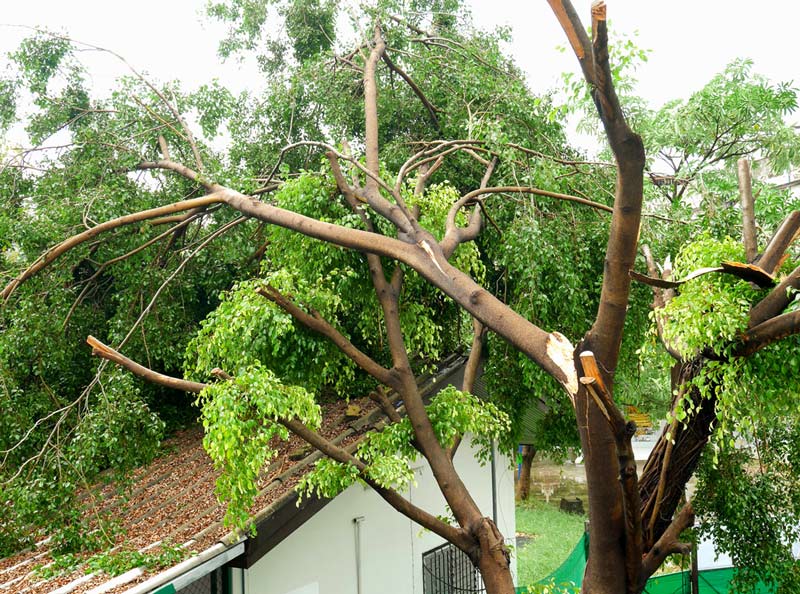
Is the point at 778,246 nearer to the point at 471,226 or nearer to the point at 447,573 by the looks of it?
the point at 471,226

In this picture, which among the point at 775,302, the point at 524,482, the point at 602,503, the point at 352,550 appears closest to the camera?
the point at 775,302

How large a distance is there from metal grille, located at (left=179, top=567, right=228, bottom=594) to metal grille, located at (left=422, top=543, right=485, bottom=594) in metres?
3.78

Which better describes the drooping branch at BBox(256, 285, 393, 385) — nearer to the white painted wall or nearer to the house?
the house

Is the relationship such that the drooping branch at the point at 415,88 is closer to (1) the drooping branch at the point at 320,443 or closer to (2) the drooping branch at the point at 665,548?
(1) the drooping branch at the point at 320,443

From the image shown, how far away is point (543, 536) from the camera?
60.8 feet

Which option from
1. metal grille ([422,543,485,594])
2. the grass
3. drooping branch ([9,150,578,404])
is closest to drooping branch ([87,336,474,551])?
drooping branch ([9,150,578,404])

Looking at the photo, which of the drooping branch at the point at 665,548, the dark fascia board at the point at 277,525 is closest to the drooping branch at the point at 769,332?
the drooping branch at the point at 665,548

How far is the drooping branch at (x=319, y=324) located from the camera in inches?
197

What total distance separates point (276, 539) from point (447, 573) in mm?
4405

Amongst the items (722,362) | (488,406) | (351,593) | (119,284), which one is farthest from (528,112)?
(351,593)

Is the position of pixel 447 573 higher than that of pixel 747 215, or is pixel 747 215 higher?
pixel 747 215

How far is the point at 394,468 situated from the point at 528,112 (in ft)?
14.6

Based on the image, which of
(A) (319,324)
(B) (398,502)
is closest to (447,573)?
(B) (398,502)

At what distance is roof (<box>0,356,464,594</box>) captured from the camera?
4.94 meters
